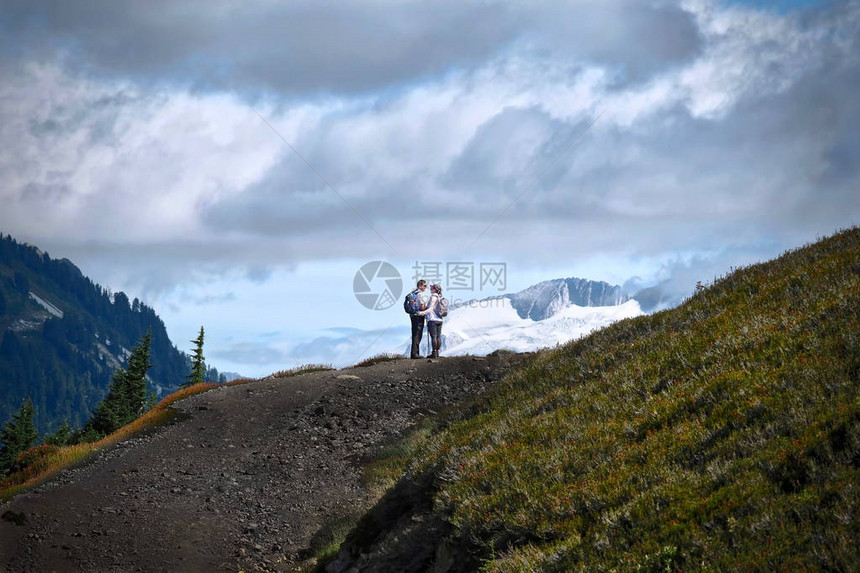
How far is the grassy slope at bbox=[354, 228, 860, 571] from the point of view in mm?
6684

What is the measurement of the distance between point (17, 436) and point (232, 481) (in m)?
72.8

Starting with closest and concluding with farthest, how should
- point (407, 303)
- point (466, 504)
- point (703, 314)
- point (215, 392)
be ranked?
point (466, 504)
point (703, 314)
point (215, 392)
point (407, 303)

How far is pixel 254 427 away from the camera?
2350 centimetres

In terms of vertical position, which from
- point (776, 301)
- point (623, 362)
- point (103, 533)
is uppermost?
point (776, 301)

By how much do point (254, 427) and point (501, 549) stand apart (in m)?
16.3

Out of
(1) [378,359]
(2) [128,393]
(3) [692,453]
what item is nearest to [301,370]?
(1) [378,359]

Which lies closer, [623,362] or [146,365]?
[623,362]

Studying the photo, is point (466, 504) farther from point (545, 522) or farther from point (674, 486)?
point (674, 486)

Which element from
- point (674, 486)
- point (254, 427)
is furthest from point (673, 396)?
point (254, 427)

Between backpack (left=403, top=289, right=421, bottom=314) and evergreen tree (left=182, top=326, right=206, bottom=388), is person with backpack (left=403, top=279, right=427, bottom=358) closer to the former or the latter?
Answer: backpack (left=403, top=289, right=421, bottom=314)

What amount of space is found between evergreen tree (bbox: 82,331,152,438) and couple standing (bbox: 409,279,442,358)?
166 ft

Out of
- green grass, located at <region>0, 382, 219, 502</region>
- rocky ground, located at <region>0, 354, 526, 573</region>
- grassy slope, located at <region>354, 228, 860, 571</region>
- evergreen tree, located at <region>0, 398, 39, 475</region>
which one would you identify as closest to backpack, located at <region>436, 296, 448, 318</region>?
rocky ground, located at <region>0, 354, 526, 573</region>

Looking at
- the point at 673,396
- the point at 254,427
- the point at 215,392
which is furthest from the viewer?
the point at 215,392

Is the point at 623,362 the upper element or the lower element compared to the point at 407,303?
lower
